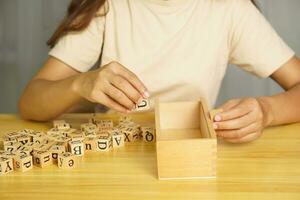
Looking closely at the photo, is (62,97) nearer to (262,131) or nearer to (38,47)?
(262,131)

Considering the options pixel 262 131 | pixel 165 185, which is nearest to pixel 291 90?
pixel 262 131

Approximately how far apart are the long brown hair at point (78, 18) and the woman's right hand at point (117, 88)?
1.08 feet

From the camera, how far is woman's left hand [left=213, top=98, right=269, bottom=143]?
97 cm

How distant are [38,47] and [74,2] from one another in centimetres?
102

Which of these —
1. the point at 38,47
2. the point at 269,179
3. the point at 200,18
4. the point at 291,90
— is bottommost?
the point at 269,179

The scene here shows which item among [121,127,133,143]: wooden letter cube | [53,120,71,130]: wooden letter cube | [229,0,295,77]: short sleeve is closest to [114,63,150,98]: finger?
[121,127,133,143]: wooden letter cube

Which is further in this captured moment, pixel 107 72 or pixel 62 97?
pixel 62 97

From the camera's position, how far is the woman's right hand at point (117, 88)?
98cm

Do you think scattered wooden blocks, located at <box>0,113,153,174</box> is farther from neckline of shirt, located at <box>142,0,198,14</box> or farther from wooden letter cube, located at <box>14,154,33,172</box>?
neckline of shirt, located at <box>142,0,198,14</box>

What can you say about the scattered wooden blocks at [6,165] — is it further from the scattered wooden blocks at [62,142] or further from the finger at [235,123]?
the finger at [235,123]

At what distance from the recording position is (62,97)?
3.82 feet

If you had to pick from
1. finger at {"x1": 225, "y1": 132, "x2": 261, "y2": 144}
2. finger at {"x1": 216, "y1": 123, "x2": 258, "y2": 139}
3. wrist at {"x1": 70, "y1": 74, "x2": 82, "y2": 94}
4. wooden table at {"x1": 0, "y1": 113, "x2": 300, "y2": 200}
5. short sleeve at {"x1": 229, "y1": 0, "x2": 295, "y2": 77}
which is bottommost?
wooden table at {"x1": 0, "y1": 113, "x2": 300, "y2": 200}

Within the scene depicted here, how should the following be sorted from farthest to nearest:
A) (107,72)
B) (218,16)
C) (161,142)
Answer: (218,16), (107,72), (161,142)

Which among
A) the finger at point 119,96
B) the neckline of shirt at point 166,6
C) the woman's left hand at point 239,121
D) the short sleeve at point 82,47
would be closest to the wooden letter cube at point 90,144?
the finger at point 119,96
